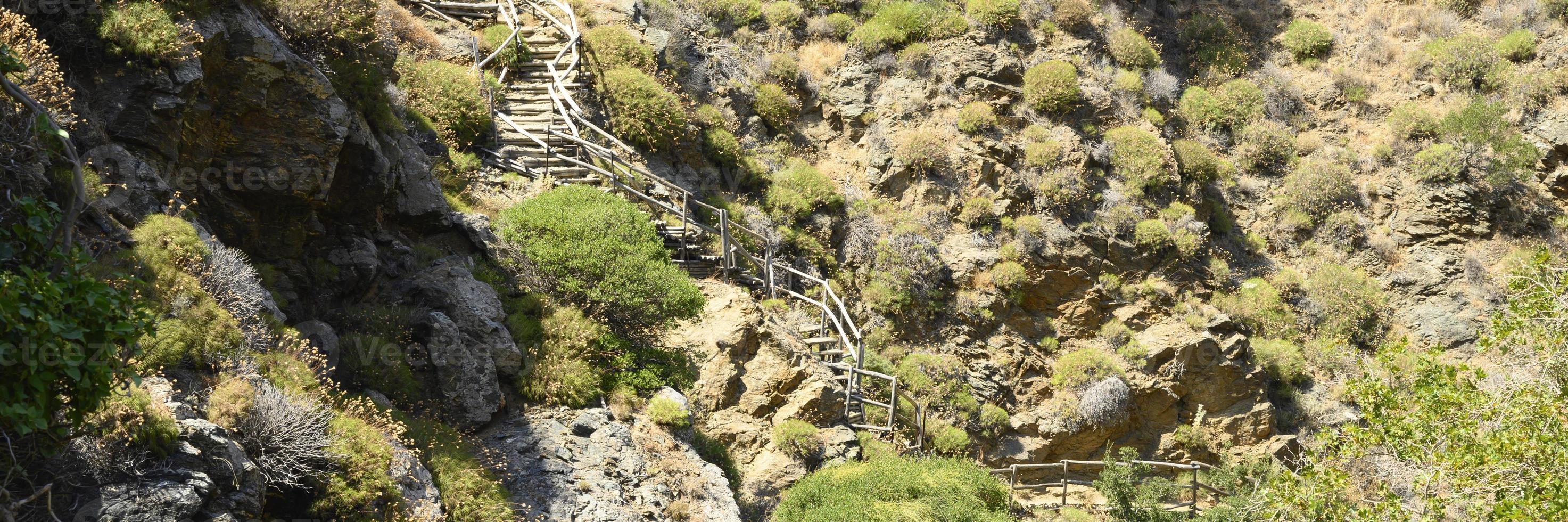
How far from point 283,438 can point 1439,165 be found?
2306 cm

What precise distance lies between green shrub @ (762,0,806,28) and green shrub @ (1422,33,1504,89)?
15763mm

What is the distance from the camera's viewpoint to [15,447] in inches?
206

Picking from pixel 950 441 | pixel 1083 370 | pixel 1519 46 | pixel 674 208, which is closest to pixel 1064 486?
pixel 950 441

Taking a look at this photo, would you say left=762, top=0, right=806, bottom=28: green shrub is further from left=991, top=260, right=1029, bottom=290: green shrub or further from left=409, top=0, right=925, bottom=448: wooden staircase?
left=991, top=260, right=1029, bottom=290: green shrub

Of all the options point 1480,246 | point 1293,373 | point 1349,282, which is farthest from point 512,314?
point 1480,246

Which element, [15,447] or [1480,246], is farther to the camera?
[1480,246]

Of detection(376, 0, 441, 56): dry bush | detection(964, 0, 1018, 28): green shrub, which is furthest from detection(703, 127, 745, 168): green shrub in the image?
detection(964, 0, 1018, 28): green shrub

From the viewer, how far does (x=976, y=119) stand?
19.8m

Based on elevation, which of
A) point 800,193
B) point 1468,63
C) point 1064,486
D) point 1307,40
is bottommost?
point 1064,486

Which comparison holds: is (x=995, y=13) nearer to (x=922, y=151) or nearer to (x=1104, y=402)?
(x=922, y=151)

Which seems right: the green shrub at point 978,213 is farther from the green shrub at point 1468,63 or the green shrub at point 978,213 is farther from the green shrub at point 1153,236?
the green shrub at point 1468,63

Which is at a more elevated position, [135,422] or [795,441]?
[135,422]

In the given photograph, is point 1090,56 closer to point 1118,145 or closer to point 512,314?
point 1118,145

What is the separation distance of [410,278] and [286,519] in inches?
164
